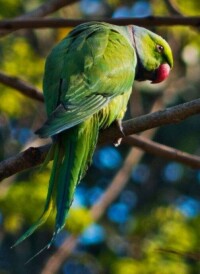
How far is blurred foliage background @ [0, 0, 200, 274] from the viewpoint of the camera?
21.1ft

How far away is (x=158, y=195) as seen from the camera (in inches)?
424

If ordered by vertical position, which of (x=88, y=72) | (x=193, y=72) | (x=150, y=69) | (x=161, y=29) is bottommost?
(x=193, y=72)

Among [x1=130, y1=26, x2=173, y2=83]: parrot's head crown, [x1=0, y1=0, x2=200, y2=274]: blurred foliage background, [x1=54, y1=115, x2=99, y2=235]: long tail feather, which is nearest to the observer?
[x1=54, y1=115, x2=99, y2=235]: long tail feather

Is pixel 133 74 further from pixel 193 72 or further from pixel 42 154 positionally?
pixel 193 72

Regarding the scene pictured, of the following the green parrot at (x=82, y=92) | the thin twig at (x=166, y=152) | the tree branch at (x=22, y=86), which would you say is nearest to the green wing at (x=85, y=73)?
the green parrot at (x=82, y=92)

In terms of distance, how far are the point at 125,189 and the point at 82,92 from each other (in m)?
7.09

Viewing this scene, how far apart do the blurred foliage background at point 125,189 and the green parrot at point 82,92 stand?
21.8 inches

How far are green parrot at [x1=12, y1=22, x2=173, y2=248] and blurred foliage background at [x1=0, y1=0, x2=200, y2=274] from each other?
55 centimetres

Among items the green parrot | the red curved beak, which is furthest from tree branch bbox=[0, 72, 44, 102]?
the red curved beak

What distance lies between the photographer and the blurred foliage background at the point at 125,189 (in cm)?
642

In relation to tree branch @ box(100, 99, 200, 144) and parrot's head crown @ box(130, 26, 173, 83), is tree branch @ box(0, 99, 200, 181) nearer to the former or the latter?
tree branch @ box(100, 99, 200, 144)

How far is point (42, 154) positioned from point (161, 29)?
355 centimetres

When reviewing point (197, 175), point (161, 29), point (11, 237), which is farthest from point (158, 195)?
point (161, 29)

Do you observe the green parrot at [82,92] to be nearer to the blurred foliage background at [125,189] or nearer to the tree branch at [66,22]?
the tree branch at [66,22]
